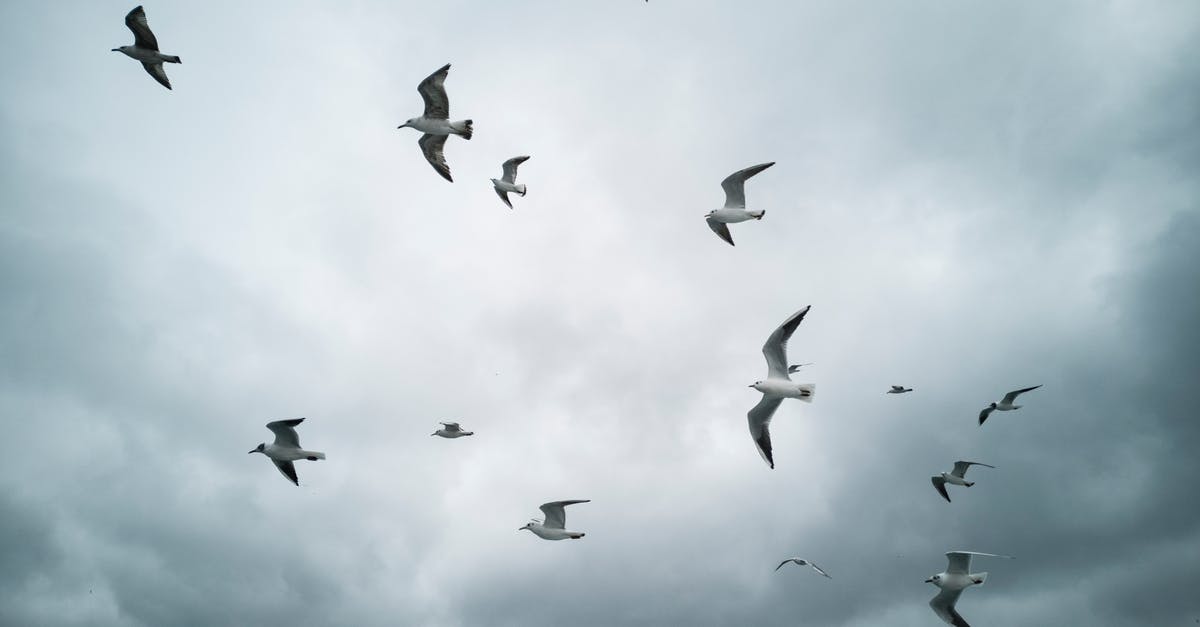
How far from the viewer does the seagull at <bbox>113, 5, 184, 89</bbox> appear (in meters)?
25.9

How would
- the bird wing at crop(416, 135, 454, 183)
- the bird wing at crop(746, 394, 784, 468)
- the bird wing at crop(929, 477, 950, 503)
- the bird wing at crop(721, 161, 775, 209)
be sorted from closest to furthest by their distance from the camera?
1. the bird wing at crop(746, 394, 784, 468)
2. the bird wing at crop(721, 161, 775, 209)
3. the bird wing at crop(416, 135, 454, 183)
4. the bird wing at crop(929, 477, 950, 503)

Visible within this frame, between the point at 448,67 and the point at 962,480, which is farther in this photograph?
the point at 962,480

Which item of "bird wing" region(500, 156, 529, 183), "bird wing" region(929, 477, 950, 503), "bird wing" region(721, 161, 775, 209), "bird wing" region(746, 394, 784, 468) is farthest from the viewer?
"bird wing" region(929, 477, 950, 503)

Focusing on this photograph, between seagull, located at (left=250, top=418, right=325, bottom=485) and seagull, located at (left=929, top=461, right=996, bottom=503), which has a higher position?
seagull, located at (left=929, top=461, right=996, bottom=503)

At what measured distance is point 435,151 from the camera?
92.5ft

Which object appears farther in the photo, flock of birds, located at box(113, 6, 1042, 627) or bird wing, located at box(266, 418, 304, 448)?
bird wing, located at box(266, 418, 304, 448)

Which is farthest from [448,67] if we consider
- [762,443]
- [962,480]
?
[962,480]

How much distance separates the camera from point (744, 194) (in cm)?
2811

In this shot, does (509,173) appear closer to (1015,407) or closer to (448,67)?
(448,67)

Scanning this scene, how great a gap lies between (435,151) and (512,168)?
4.57m

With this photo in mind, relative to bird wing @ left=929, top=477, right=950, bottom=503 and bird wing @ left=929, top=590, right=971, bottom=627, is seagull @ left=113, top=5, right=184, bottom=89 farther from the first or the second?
bird wing @ left=929, top=477, right=950, bottom=503

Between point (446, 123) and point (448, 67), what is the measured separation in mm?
2012

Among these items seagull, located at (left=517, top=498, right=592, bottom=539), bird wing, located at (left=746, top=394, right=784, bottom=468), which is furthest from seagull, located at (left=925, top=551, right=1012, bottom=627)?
seagull, located at (left=517, top=498, right=592, bottom=539)

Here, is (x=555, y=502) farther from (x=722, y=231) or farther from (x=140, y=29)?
(x=140, y=29)
